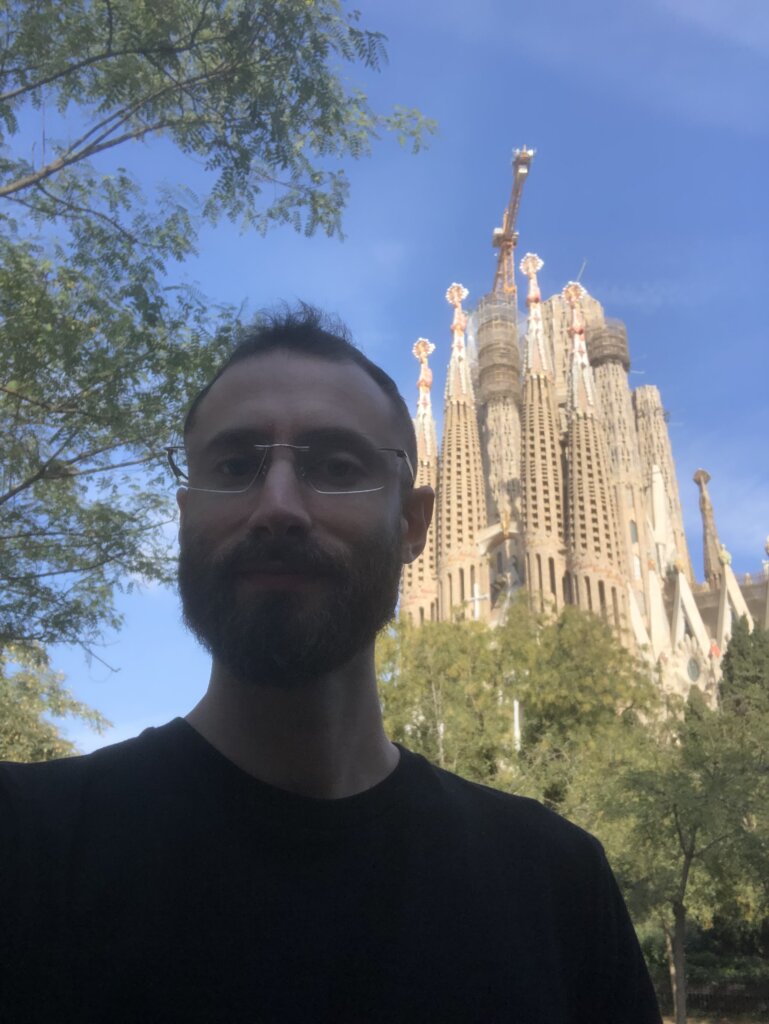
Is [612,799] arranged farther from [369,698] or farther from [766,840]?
[369,698]

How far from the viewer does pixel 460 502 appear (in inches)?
1524

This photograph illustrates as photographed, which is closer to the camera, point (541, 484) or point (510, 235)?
point (541, 484)

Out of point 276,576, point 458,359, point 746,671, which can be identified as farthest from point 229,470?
point 458,359

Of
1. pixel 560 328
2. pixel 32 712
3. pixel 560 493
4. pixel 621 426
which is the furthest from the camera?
pixel 560 328

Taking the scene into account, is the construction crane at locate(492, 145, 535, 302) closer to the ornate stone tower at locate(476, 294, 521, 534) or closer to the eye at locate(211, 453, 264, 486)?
the ornate stone tower at locate(476, 294, 521, 534)

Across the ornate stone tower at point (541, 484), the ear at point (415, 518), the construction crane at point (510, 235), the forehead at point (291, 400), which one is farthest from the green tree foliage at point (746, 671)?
the construction crane at point (510, 235)

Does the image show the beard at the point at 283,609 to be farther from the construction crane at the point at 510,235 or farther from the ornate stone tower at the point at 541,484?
the construction crane at the point at 510,235

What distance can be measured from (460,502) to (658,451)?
62.9 feet

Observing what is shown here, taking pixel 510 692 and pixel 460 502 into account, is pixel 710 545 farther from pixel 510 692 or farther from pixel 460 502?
pixel 510 692

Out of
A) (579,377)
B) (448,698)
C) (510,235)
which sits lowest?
(448,698)

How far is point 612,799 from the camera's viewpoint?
Answer: 1167cm

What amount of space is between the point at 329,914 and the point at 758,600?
5638cm

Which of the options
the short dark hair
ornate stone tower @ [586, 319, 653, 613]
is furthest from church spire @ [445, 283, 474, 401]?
the short dark hair

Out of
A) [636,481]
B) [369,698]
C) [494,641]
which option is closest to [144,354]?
[369,698]
